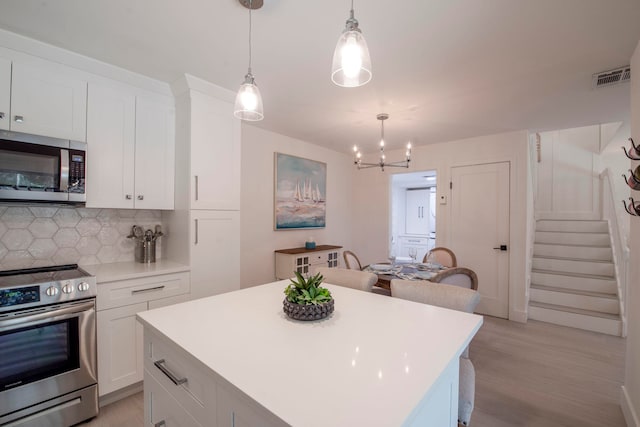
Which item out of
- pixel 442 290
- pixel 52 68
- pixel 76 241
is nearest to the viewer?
pixel 442 290

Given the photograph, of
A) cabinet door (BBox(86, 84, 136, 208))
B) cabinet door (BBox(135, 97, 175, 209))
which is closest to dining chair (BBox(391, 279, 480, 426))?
cabinet door (BBox(135, 97, 175, 209))

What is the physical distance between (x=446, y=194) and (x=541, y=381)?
8.45ft

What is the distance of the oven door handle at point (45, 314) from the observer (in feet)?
5.17

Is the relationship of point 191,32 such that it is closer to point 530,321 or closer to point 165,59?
point 165,59

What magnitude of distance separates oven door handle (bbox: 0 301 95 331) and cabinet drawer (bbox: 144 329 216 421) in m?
0.96

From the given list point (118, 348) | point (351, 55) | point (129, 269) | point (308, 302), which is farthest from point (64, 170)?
point (351, 55)

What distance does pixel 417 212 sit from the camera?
779 centimetres

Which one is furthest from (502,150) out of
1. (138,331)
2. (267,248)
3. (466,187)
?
(138,331)

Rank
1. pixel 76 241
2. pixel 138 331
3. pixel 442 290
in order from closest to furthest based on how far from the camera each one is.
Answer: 1. pixel 442 290
2. pixel 138 331
3. pixel 76 241

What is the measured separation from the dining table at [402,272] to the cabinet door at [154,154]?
2170mm

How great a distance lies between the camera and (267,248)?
3801 mm

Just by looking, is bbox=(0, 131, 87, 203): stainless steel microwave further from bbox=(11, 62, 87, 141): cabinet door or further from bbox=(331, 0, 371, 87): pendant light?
bbox=(331, 0, 371, 87): pendant light

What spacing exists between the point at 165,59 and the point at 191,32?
45 cm

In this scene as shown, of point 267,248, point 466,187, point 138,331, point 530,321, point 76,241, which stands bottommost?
point 530,321
